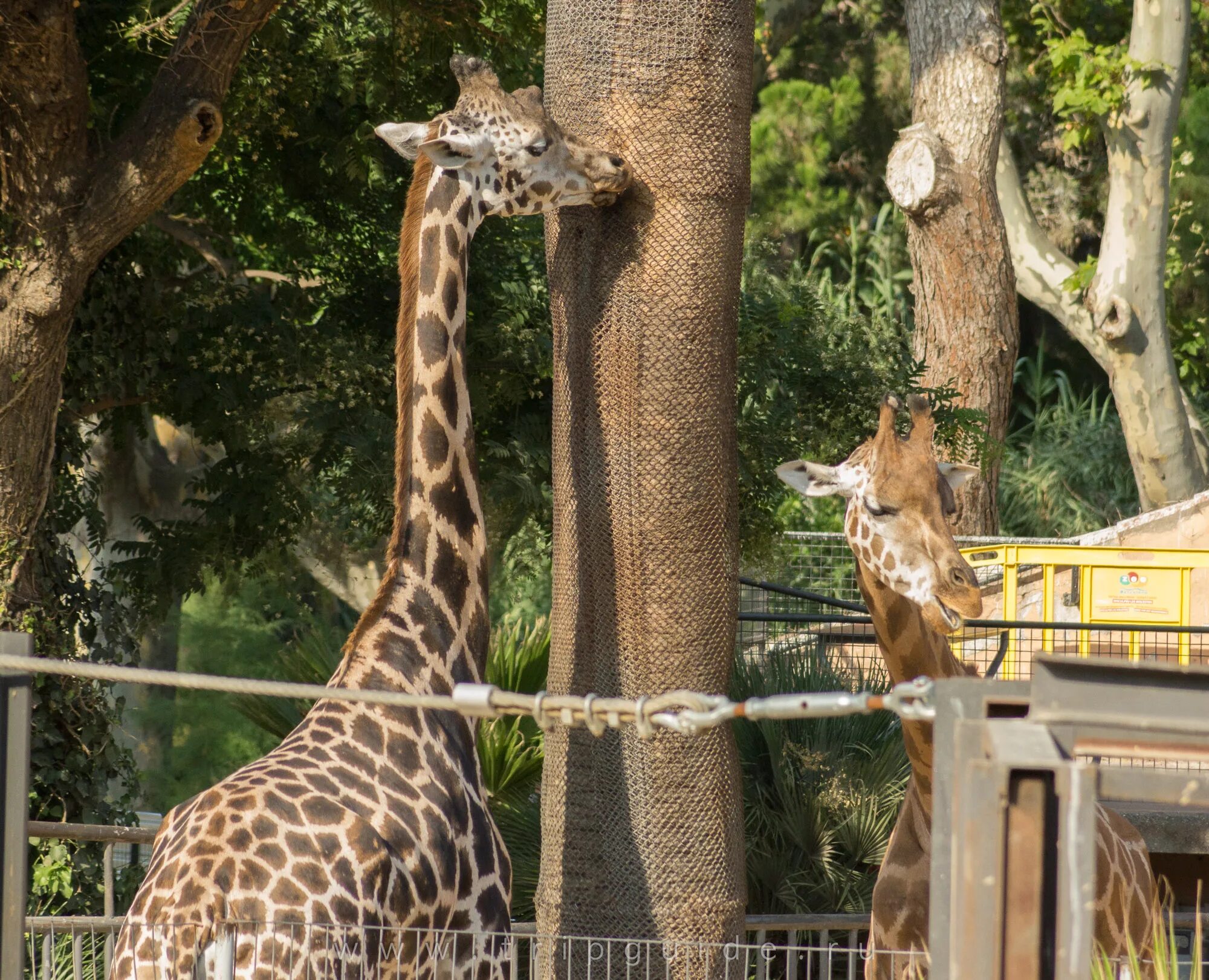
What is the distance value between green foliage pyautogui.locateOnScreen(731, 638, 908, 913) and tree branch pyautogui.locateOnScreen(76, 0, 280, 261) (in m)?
3.77

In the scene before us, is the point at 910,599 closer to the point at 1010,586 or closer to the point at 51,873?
the point at 51,873

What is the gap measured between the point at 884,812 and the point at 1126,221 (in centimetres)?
964

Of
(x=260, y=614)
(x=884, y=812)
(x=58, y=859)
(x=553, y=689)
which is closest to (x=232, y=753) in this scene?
(x=260, y=614)

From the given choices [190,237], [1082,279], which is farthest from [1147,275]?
[190,237]

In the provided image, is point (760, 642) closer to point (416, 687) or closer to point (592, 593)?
point (592, 593)

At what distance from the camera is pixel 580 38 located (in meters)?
4.97

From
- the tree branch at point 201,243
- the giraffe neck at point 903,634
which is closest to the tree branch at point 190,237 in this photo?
the tree branch at point 201,243

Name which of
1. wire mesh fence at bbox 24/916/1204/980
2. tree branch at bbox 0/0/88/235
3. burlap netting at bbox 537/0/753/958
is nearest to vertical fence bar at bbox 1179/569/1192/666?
wire mesh fence at bbox 24/916/1204/980

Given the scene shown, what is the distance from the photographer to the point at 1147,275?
48.7 ft

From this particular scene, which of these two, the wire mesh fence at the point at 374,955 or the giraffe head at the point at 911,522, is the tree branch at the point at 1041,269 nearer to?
the giraffe head at the point at 911,522

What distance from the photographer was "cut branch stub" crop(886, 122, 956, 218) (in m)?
13.1

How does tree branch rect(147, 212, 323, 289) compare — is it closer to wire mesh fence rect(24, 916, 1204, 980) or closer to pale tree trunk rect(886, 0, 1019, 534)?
pale tree trunk rect(886, 0, 1019, 534)

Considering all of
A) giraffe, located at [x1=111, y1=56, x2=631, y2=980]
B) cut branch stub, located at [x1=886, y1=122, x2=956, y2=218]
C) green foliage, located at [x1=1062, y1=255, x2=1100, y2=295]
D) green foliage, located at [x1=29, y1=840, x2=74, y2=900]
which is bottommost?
green foliage, located at [x1=29, y1=840, x2=74, y2=900]

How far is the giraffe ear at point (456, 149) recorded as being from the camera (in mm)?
Result: 4668
